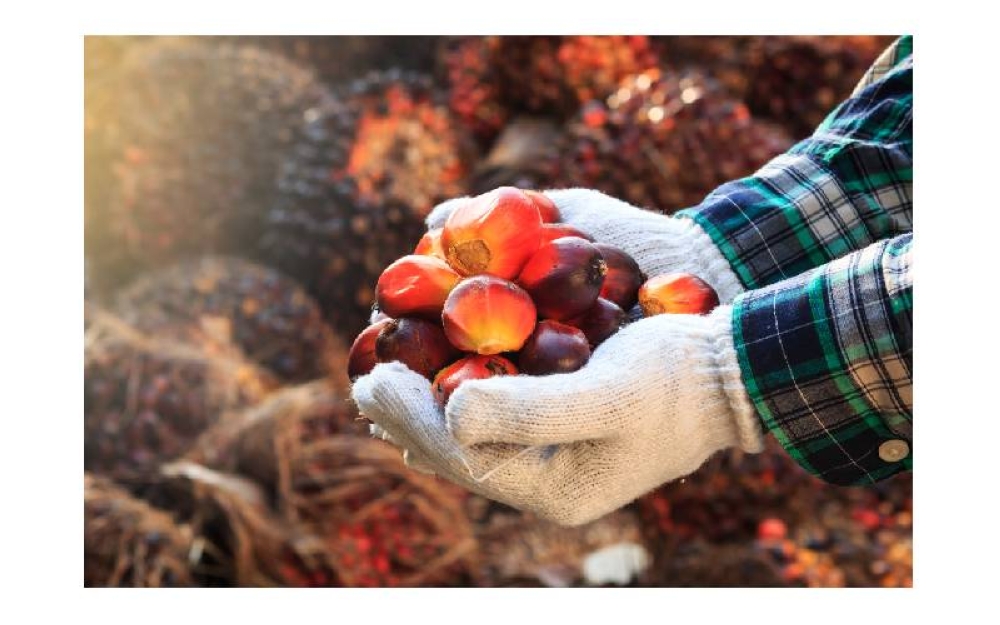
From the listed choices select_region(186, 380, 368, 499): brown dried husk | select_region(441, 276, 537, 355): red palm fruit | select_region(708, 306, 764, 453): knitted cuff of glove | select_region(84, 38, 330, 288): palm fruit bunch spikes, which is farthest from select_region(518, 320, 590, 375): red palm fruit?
select_region(84, 38, 330, 288): palm fruit bunch spikes

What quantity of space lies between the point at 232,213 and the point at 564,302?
1.44 meters

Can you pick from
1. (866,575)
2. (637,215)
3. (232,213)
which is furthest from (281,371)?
(866,575)

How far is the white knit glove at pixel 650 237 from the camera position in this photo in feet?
4.69

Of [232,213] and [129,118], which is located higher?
[129,118]

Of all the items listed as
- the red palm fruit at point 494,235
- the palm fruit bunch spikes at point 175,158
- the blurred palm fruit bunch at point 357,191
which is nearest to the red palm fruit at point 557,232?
the red palm fruit at point 494,235

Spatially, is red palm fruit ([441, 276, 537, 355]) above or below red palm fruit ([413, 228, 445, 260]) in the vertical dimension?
below

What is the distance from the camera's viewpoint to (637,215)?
1482 mm

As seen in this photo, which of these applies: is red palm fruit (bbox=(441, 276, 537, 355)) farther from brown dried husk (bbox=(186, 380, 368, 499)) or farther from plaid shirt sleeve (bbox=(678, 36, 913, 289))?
brown dried husk (bbox=(186, 380, 368, 499))

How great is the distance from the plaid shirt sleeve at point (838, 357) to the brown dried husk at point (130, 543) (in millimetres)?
1279

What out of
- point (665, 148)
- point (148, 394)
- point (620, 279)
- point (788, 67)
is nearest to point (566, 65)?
point (665, 148)

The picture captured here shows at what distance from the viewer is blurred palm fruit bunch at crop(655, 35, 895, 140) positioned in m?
2.48

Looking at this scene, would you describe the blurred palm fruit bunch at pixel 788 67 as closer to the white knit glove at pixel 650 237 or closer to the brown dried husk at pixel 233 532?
the white knit glove at pixel 650 237

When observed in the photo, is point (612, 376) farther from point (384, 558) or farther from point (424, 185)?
point (424, 185)

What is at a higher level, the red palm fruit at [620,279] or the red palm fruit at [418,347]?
the red palm fruit at [620,279]
